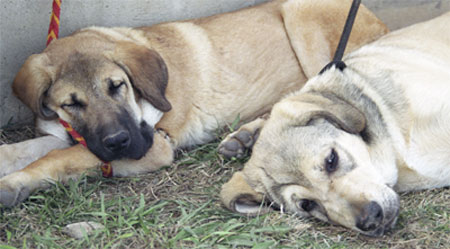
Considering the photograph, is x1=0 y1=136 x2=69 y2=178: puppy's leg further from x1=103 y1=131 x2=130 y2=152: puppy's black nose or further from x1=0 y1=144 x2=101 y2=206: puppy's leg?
x1=103 y1=131 x2=130 y2=152: puppy's black nose

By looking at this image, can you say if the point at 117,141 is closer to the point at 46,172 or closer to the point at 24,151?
the point at 46,172

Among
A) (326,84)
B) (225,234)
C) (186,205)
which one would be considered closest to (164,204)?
(186,205)

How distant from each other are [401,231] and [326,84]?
1.18m

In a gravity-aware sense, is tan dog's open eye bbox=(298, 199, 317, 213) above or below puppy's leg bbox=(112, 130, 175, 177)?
above

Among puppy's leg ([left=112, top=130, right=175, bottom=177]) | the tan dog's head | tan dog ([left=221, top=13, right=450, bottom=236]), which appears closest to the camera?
tan dog ([left=221, top=13, right=450, bottom=236])

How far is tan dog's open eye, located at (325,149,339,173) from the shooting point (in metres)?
3.60

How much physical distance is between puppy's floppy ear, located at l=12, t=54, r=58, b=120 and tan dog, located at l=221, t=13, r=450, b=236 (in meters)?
1.65

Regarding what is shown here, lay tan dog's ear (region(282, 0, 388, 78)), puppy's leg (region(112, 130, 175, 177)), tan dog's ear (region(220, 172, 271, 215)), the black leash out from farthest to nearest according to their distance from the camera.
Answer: tan dog's ear (region(282, 0, 388, 78)), puppy's leg (region(112, 130, 175, 177)), the black leash, tan dog's ear (region(220, 172, 271, 215))

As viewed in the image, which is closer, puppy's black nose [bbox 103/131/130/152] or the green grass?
the green grass

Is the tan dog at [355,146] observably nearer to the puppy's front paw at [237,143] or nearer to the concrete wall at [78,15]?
the puppy's front paw at [237,143]

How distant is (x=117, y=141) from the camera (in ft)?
14.2

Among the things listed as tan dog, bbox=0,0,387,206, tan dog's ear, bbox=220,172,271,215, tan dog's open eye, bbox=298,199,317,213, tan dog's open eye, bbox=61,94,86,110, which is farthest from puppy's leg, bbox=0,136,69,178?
tan dog's open eye, bbox=298,199,317,213

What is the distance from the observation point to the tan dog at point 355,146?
353 cm

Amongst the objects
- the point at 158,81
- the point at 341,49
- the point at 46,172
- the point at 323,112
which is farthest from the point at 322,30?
the point at 46,172
